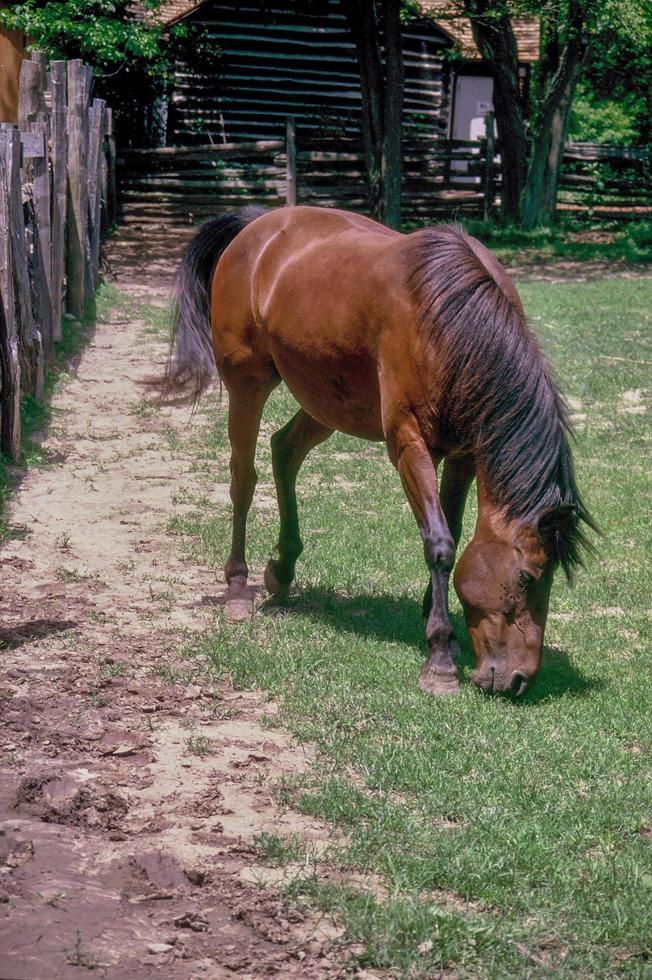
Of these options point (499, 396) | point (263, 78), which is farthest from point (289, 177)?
point (499, 396)

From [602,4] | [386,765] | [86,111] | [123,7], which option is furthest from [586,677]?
[123,7]

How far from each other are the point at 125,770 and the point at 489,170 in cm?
2080

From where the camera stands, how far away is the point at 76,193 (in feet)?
40.4

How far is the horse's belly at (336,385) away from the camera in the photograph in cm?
554

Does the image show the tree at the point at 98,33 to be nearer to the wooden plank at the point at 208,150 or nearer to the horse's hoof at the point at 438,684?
the wooden plank at the point at 208,150

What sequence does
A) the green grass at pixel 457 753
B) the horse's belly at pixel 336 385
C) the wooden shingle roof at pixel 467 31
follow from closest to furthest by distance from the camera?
the green grass at pixel 457 753 < the horse's belly at pixel 336 385 < the wooden shingle roof at pixel 467 31

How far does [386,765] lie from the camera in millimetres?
4129

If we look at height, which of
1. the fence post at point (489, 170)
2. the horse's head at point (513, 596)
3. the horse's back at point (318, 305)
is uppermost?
the fence post at point (489, 170)

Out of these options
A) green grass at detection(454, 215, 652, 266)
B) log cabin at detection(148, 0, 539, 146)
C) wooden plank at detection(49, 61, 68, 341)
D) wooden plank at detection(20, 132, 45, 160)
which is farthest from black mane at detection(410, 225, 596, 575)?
log cabin at detection(148, 0, 539, 146)

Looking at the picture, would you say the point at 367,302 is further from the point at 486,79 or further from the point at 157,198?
the point at 486,79

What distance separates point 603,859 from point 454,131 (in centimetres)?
2992

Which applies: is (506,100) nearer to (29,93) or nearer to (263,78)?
(263,78)

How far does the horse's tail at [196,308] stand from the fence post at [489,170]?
56.4ft

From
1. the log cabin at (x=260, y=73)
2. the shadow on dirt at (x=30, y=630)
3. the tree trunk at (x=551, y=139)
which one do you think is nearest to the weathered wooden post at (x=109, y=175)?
the log cabin at (x=260, y=73)
